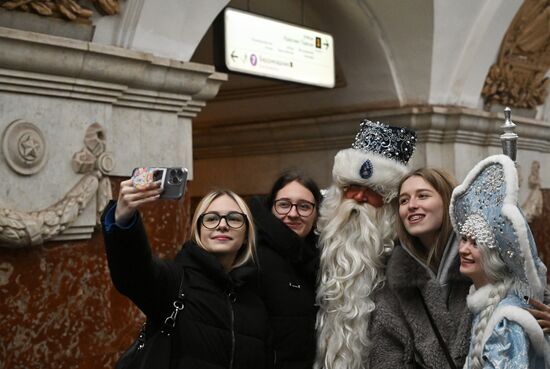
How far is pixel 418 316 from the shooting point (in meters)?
2.64

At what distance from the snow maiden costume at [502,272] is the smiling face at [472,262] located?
23 millimetres

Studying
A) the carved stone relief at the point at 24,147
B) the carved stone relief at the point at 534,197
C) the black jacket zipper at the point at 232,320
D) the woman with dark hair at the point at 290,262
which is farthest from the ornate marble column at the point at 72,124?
the carved stone relief at the point at 534,197

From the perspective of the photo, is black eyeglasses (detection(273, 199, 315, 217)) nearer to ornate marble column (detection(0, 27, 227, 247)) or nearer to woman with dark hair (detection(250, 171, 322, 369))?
woman with dark hair (detection(250, 171, 322, 369))

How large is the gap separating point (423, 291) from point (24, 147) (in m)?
1.72

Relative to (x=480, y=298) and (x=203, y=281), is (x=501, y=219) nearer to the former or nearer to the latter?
(x=480, y=298)

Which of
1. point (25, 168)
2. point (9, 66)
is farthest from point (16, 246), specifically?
point (9, 66)

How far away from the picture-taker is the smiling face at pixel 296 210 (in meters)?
3.03

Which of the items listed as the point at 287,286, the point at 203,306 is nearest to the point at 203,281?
the point at 203,306

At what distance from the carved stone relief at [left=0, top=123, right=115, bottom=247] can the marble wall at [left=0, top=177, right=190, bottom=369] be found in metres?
0.08

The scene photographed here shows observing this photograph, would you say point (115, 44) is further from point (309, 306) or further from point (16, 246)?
point (309, 306)

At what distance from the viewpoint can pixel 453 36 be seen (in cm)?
586

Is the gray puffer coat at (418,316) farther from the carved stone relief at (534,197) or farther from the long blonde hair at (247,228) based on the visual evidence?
the carved stone relief at (534,197)

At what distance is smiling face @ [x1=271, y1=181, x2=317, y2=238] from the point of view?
303 centimetres

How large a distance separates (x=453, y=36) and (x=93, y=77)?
3155mm
